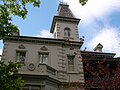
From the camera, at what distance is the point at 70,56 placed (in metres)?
21.6

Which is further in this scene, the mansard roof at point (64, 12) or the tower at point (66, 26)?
the mansard roof at point (64, 12)

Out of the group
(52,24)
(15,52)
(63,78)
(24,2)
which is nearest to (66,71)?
(63,78)

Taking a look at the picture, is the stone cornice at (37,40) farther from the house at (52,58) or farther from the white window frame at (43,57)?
the white window frame at (43,57)

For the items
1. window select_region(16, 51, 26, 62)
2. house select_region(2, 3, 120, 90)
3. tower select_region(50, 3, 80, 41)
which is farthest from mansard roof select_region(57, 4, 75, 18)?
window select_region(16, 51, 26, 62)

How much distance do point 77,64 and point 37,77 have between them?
528cm

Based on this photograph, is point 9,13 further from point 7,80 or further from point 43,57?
point 43,57

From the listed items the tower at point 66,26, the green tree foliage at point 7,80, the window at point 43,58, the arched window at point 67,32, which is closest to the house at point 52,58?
the window at point 43,58

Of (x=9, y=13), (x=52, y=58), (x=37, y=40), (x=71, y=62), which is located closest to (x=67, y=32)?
(x=71, y=62)

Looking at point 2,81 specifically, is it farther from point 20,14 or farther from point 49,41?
point 49,41

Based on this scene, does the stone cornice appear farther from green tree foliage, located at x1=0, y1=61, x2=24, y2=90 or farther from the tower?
green tree foliage, located at x1=0, y1=61, x2=24, y2=90

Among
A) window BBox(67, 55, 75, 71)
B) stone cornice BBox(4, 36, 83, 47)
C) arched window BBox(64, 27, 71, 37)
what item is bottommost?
window BBox(67, 55, 75, 71)

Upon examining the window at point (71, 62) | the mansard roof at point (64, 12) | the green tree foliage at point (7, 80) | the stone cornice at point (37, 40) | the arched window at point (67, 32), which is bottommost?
the green tree foliage at point (7, 80)

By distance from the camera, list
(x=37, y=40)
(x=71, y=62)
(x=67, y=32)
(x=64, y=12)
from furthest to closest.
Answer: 1. (x=64, y=12)
2. (x=67, y=32)
3. (x=71, y=62)
4. (x=37, y=40)

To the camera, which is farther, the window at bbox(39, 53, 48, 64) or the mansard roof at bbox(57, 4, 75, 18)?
the mansard roof at bbox(57, 4, 75, 18)
